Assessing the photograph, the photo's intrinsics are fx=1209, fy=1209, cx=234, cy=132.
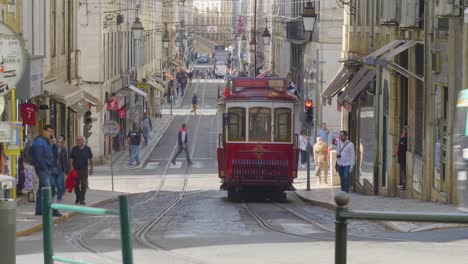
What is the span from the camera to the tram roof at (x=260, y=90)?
1155 inches

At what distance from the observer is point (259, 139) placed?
2908cm

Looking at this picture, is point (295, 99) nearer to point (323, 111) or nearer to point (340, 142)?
point (340, 142)

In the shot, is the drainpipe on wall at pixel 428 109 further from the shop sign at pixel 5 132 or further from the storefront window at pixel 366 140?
the shop sign at pixel 5 132

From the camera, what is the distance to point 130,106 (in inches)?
2484

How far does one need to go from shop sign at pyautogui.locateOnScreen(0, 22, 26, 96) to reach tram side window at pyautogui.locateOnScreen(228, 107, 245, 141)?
46.1ft

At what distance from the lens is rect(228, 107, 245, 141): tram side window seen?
29188 mm

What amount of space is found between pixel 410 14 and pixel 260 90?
5179 millimetres

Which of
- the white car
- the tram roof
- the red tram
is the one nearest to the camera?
the red tram

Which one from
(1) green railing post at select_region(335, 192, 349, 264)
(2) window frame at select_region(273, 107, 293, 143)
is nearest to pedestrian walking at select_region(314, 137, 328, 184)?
(2) window frame at select_region(273, 107, 293, 143)

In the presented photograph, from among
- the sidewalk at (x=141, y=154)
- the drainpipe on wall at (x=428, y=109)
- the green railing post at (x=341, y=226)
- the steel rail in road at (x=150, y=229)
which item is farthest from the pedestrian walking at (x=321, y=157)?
the green railing post at (x=341, y=226)

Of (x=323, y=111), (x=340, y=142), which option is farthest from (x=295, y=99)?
(x=323, y=111)

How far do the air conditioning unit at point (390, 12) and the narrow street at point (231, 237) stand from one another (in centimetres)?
473

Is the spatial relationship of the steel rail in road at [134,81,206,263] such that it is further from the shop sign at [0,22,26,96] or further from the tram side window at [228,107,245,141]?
the shop sign at [0,22,26,96]

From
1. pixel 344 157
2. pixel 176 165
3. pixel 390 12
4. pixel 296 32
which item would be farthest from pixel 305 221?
pixel 296 32
